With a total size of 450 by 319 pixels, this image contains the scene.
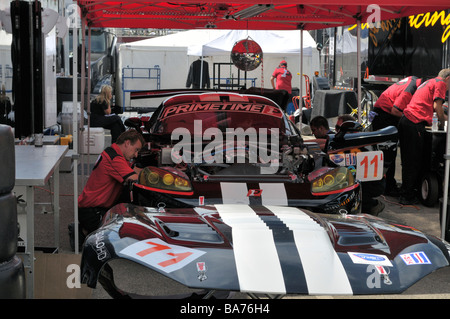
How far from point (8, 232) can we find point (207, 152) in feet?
12.0

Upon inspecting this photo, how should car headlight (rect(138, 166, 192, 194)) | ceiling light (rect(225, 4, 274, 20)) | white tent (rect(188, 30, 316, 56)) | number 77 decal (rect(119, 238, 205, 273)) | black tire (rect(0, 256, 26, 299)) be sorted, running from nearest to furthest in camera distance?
1. black tire (rect(0, 256, 26, 299))
2. number 77 decal (rect(119, 238, 205, 273))
3. car headlight (rect(138, 166, 192, 194))
4. ceiling light (rect(225, 4, 274, 20))
5. white tent (rect(188, 30, 316, 56))

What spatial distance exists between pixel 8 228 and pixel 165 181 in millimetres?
2749

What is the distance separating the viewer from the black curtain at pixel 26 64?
23.6 ft

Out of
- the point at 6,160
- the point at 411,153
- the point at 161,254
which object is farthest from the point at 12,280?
the point at 411,153

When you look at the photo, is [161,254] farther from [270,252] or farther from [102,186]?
[102,186]

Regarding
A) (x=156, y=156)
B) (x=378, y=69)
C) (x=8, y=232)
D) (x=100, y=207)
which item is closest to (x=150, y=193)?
(x=100, y=207)

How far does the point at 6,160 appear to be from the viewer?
2.52m

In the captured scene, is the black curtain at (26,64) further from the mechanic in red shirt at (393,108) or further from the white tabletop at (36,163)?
the mechanic in red shirt at (393,108)

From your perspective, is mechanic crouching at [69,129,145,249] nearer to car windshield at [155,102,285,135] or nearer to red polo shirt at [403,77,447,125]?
car windshield at [155,102,285,135]

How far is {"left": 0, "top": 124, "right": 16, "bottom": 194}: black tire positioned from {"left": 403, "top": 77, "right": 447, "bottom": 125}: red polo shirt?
6.39 meters

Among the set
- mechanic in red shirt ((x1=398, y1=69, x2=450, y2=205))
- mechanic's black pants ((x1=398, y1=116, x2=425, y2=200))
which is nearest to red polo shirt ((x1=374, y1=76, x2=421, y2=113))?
mechanic in red shirt ((x1=398, y1=69, x2=450, y2=205))

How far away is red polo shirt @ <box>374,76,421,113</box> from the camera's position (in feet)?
29.2

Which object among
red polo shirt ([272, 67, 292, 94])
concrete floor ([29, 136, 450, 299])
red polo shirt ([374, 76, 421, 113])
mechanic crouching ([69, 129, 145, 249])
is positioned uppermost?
red polo shirt ([272, 67, 292, 94])

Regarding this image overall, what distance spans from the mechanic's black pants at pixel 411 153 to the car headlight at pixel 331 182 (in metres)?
2.82
